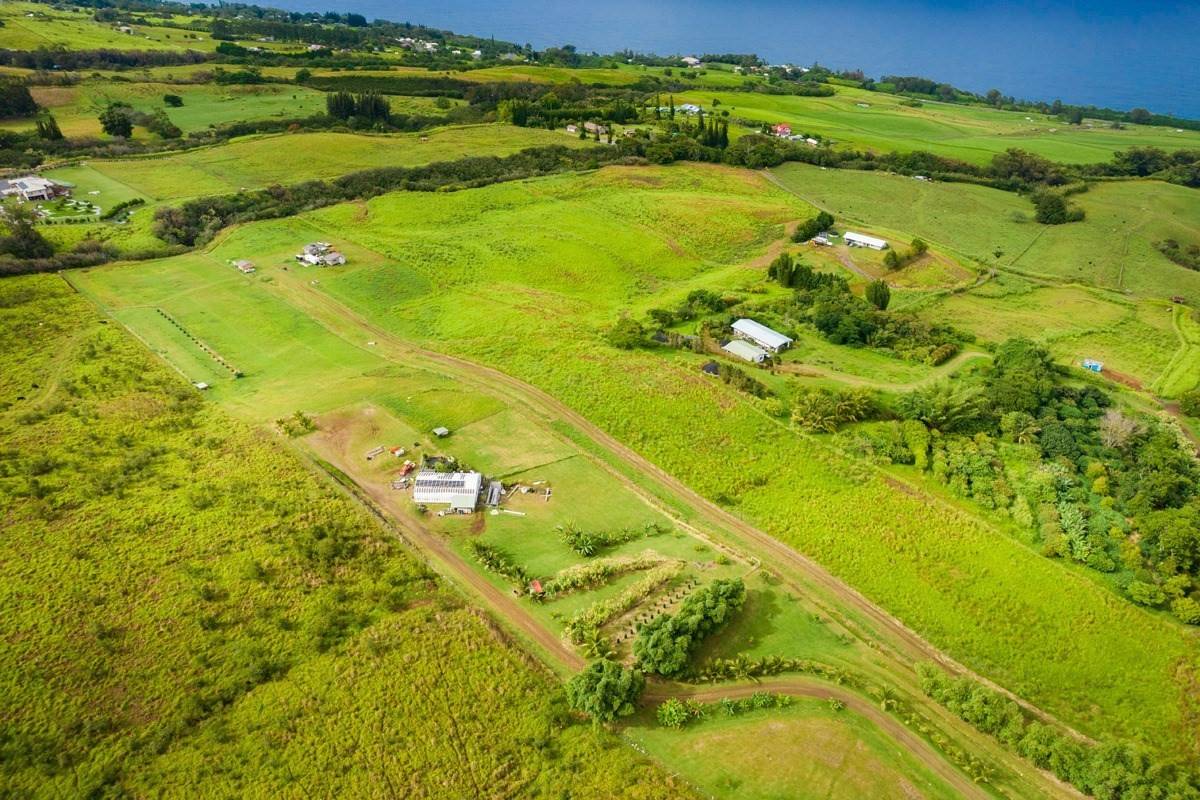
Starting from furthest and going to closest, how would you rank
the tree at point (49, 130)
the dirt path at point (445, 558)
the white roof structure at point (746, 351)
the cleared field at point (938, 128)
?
the cleared field at point (938, 128), the tree at point (49, 130), the white roof structure at point (746, 351), the dirt path at point (445, 558)

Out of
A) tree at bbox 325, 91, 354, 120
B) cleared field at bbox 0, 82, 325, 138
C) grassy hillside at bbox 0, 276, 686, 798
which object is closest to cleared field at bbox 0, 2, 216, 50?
cleared field at bbox 0, 82, 325, 138

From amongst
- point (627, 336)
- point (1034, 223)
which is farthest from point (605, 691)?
point (1034, 223)

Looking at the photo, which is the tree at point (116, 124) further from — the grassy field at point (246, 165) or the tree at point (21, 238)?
the tree at point (21, 238)

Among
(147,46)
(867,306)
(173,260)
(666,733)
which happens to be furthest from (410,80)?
(666,733)

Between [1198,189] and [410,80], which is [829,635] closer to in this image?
[1198,189]

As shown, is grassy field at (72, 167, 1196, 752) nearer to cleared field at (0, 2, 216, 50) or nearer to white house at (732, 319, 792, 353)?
white house at (732, 319, 792, 353)

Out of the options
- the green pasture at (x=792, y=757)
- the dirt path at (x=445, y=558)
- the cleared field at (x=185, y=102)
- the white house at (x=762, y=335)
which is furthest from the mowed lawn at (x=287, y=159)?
the green pasture at (x=792, y=757)
